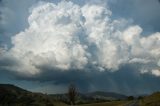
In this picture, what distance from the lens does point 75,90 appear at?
187250mm

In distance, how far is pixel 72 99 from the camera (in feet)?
629

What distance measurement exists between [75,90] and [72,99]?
781 centimetres
